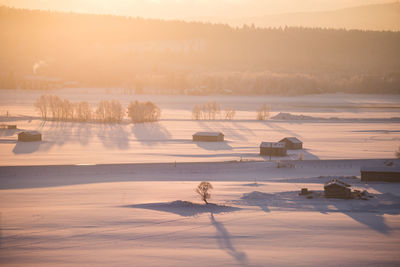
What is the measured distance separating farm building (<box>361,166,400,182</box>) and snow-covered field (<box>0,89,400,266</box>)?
0.53 meters

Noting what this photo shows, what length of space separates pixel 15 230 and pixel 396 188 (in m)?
14.3

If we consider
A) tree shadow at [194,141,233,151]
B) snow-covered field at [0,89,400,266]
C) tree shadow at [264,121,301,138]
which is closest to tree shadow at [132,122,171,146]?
snow-covered field at [0,89,400,266]

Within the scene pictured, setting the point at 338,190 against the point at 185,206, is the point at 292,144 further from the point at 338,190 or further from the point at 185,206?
the point at 185,206

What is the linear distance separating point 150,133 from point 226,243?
2469 centimetres

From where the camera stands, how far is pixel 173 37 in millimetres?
158625

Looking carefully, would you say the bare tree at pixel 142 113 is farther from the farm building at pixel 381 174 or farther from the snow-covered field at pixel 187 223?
the farm building at pixel 381 174

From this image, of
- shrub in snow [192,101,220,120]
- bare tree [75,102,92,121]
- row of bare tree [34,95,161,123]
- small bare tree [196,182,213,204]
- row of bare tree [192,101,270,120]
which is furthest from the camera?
shrub in snow [192,101,220,120]

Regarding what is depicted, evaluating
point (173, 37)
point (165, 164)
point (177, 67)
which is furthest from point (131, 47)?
point (165, 164)

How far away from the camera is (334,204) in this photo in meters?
16.3

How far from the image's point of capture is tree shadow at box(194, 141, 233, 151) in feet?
95.0

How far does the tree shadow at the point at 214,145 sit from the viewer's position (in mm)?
28953

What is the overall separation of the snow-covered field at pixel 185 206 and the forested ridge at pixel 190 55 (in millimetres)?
60107

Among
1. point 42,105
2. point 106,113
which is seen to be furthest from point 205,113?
point 42,105

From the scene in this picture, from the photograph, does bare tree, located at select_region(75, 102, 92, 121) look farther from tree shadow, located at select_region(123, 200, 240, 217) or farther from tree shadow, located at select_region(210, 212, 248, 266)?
tree shadow, located at select_region(210, 212, 248, 266)
